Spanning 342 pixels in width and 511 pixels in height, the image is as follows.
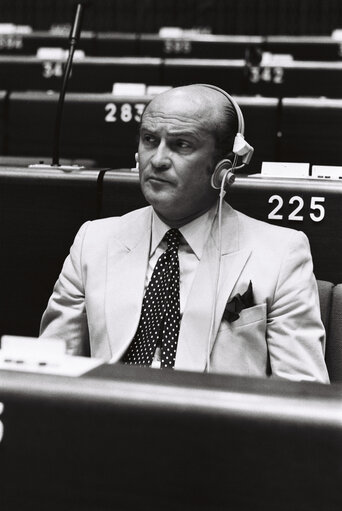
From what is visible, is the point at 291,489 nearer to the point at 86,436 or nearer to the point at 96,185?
A: the point at 86,436

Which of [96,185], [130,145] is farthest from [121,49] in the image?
[96,185]

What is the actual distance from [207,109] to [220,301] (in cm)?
41

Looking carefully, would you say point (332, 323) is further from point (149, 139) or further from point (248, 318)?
point (149, 139)

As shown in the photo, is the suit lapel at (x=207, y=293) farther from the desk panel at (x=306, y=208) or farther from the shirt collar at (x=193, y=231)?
the desk panel at (x=306, y=208)

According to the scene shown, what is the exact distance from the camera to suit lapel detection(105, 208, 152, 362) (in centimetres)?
158

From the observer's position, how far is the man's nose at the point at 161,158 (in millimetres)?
1587

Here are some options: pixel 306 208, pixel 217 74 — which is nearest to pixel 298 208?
pixel 306 208

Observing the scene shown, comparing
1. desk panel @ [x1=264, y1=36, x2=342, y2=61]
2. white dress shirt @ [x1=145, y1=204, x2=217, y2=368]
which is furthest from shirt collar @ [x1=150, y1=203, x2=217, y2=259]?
desk panel @ [x1=264, y1=36, x2=342, y2=61]

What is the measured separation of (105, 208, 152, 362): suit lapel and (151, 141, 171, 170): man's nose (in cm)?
17

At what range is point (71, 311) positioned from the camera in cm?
168

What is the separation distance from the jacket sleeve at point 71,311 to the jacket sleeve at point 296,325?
1.38ft

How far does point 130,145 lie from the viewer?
3.15 meters

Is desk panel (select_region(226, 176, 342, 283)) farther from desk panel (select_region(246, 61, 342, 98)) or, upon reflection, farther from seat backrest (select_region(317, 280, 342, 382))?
desk panel (select_region(246, 61, 342, 98))

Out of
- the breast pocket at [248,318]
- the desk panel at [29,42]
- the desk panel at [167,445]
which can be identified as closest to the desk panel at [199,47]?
the desk panel at [29,42]
